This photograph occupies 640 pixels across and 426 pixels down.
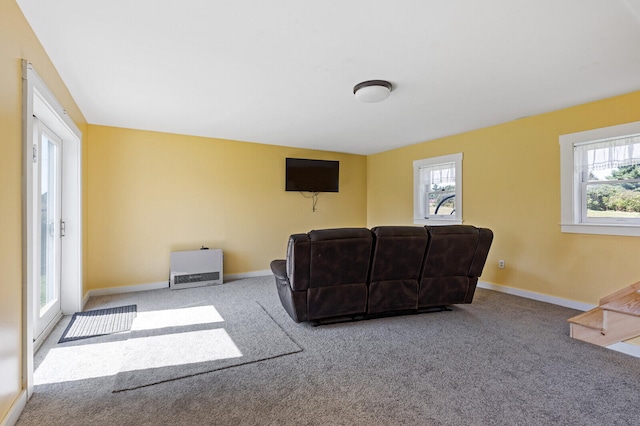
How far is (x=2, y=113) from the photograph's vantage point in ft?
4.94

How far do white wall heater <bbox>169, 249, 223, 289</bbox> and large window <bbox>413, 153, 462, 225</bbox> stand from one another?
3364 mm

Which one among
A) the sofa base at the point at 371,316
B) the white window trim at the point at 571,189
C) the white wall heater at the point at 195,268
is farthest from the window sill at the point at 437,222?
the white wall heater at the point at 195,268

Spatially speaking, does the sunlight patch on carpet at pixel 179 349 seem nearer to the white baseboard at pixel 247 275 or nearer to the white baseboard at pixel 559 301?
the white baseboard at pixel 247 275

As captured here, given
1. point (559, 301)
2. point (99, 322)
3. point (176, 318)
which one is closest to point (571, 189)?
point (559, 301)

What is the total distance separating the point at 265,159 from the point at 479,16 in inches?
158

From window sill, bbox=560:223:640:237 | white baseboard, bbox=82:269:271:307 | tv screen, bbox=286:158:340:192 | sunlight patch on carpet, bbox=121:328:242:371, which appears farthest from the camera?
tv screen, bbox=286:158:340:192

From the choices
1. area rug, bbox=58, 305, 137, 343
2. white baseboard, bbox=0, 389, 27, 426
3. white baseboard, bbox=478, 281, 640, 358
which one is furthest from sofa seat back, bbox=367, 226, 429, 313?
white baseboard, bbox=0, 389, 27, 426

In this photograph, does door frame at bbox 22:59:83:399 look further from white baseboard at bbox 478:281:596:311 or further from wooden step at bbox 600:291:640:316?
Result: white baseboard at bbox 478:281:596:311

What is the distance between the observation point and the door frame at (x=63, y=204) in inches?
69.7

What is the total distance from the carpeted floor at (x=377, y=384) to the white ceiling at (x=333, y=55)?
2258 millimetres

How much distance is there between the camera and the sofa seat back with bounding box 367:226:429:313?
9.59ft

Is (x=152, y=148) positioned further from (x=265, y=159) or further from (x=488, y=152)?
(x=488, y=152)

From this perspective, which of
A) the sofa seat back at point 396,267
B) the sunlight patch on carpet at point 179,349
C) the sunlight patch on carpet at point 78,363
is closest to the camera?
the sunlight patch on carpet at point 78,363

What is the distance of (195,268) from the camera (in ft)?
14.9
